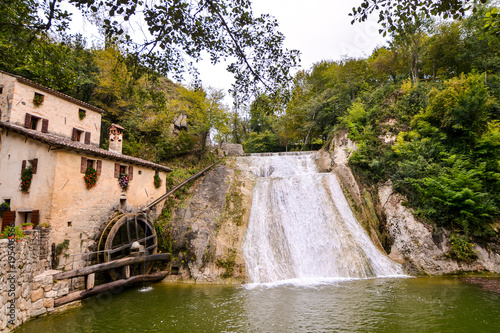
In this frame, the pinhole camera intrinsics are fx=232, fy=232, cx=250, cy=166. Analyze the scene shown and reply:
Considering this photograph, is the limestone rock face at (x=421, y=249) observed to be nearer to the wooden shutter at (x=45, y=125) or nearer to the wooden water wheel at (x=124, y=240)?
the wooden water wheel at (x=124, y=240)

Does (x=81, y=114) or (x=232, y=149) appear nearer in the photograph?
(x=81, y=114)

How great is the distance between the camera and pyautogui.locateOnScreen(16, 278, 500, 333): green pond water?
6930 mm

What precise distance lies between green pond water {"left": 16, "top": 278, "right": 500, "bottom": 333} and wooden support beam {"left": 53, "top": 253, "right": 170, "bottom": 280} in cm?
124

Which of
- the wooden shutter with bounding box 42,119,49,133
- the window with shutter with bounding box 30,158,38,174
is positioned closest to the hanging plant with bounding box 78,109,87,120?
the wooden shutter with bounding box 42,119,49,133

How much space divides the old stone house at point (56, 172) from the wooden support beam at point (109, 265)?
5.07 ft

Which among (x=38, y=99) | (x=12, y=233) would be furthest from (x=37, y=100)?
(x=12, y=233)

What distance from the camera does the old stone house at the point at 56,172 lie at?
34.3ft

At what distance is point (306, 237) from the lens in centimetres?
1416

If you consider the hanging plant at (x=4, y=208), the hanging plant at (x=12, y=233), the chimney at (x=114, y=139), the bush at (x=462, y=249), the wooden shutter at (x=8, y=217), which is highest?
the chimney at (x=114, y=139)

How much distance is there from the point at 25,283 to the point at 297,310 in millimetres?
9184

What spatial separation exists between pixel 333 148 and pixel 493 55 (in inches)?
679

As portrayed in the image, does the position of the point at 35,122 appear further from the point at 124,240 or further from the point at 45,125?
the point at 124,240

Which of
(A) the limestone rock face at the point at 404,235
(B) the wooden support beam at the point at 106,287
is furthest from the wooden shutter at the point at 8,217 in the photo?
(A) the limestone rock face at the point at 404,235

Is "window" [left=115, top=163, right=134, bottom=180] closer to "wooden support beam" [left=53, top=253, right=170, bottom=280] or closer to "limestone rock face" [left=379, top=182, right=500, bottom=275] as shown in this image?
"wooden support beam" [left=53, top=253, right=170, bottom=280]
